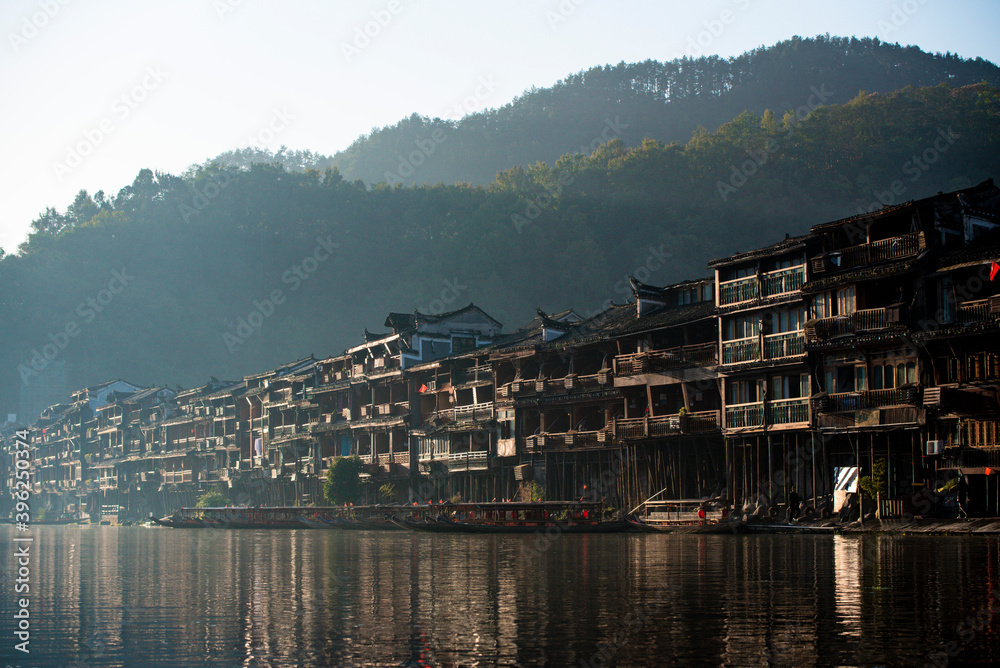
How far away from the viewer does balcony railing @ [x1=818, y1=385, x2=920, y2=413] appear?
4228cm

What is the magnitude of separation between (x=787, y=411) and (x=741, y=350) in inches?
164

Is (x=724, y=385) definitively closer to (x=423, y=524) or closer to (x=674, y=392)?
(x=674, y=392)

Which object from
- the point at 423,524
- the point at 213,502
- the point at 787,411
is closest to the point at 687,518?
the point at 787,411

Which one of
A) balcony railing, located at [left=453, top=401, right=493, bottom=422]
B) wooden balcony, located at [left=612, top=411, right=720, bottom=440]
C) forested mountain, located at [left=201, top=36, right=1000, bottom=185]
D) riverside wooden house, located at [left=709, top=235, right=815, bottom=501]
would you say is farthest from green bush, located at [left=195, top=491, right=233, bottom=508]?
forested mountain, located at [left=201, top=36, right=1000, bottom=185]

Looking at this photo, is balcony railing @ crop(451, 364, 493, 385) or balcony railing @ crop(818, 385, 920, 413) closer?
balcony railing @ crop(818, 385, 920, 413)

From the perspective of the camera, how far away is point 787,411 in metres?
47.7

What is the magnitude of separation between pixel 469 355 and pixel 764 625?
187 ft

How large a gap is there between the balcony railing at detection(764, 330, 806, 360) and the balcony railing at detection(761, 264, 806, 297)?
2128mm

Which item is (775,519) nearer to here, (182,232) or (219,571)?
(219,571)

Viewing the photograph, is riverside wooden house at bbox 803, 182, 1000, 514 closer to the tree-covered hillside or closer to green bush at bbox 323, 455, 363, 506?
green bush at bbox 323, 455, 363, 506

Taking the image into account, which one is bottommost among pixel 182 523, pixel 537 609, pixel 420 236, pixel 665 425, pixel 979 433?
pixel 182 523

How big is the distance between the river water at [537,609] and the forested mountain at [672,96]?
151 m

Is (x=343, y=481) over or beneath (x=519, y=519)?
over

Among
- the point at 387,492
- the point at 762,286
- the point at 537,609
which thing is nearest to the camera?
the point at 537,609
